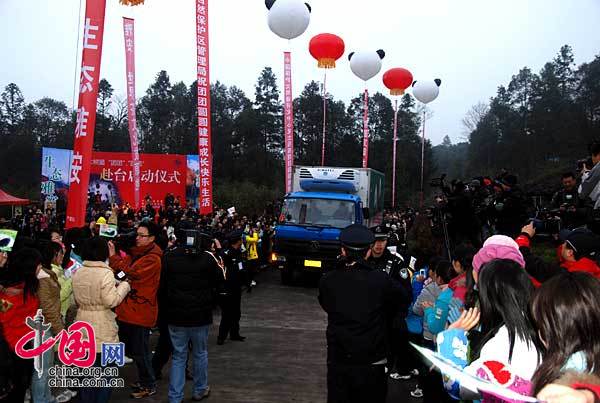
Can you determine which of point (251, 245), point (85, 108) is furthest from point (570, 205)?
point (251, 245)

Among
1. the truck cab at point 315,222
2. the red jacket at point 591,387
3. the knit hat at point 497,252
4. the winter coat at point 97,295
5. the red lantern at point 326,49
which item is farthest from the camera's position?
the red lantern at point 326,49

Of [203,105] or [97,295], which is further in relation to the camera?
[203,105]

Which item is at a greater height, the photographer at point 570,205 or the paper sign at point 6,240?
the photographer at point 570,205

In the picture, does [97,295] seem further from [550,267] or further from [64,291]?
[550,267]

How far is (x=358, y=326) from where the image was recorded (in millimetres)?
3357

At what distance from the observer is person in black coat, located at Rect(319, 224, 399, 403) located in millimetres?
3354

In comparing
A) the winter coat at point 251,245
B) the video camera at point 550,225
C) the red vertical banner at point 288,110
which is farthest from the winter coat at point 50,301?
the red vertical banner at point 288,110

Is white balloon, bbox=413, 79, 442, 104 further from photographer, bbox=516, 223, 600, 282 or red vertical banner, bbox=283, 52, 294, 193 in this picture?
photographer, bbox=516, 223, 600, 282

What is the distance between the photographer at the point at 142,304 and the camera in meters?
4.98

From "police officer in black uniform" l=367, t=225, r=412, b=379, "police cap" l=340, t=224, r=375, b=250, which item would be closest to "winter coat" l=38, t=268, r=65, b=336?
"police cap" l=340, t=224, r=375, b=250

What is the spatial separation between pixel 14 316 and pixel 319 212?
8.96 m

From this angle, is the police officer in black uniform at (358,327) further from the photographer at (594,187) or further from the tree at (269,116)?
the tree at (269,116)

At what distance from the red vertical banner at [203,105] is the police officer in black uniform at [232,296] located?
4.96m

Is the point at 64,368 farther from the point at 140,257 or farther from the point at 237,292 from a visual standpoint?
the point at 237,292
